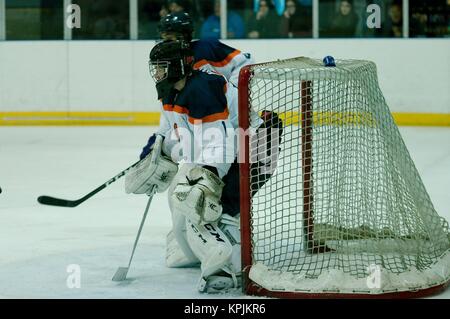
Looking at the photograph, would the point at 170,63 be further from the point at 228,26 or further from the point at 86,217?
the point at 228,26

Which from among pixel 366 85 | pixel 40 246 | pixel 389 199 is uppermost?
pixel 366 85

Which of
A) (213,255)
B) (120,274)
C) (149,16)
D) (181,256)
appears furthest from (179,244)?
(149,16)

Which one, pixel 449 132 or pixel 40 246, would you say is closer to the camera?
pixel 40 246

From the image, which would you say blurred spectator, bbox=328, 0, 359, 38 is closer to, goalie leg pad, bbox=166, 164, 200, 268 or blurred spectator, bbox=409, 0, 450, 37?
blurred spectator, bbox=409, 0, 450, 37

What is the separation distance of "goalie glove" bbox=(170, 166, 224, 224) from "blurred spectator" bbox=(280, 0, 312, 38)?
6.05 m

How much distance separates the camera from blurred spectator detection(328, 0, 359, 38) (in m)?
9.14

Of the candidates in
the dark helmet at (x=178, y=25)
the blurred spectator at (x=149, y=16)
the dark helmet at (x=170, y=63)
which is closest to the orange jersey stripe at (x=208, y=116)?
the dark helmet at (x=170, y=63)

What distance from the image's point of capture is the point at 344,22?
9.16m

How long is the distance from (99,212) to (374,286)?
2.17 m

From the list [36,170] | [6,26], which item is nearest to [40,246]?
[36,170]

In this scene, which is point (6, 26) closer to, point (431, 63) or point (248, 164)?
point (431, 63)

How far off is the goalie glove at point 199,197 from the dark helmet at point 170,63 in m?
0.31

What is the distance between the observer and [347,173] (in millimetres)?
3633

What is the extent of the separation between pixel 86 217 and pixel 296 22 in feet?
15.6
